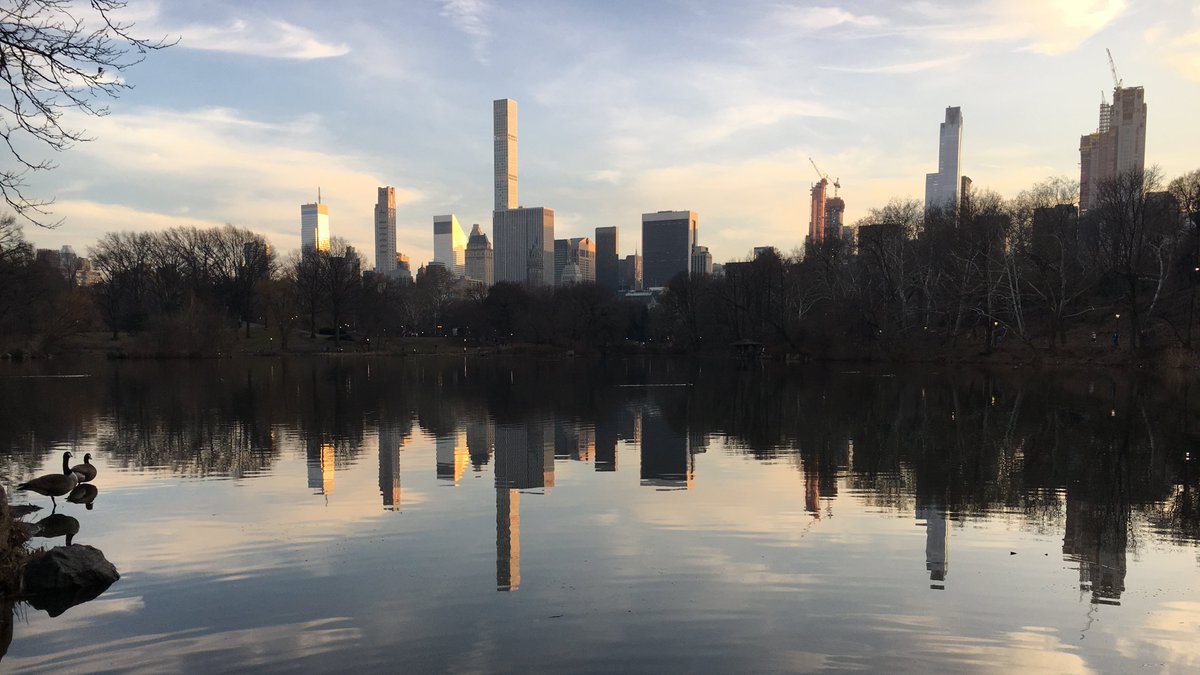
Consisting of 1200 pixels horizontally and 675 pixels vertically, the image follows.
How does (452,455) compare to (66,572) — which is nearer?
(66,572)

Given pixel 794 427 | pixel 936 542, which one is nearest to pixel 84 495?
pixel 936 542

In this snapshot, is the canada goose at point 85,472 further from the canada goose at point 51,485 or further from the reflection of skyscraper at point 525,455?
the reflection of skyscraper at point 525,455

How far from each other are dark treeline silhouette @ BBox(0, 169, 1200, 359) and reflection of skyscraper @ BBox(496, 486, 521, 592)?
43992 mm

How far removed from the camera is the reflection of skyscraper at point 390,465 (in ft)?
45.8

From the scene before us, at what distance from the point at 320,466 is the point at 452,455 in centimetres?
303

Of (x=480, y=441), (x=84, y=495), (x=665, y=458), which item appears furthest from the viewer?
(x=480, y=441)

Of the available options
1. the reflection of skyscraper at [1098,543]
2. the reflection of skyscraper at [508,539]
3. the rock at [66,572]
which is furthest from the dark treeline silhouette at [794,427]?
the rock at [66,572]

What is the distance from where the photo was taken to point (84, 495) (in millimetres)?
13828

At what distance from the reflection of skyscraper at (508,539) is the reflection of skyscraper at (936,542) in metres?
4.90

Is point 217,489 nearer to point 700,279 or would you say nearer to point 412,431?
point 412,431

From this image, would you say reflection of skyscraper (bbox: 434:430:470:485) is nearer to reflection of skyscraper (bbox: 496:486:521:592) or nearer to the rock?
reflection of skyscraper (bbox: 496:486:521:592)

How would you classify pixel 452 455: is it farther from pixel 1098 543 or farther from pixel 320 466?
pixel 1098 543

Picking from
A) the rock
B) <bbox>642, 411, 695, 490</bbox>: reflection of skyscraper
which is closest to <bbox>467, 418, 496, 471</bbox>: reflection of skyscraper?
<bbox>642, 411, 695, 490</bbox>: reflection of skyscraper

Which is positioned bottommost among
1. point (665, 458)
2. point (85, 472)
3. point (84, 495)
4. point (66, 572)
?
point (665, 458)
